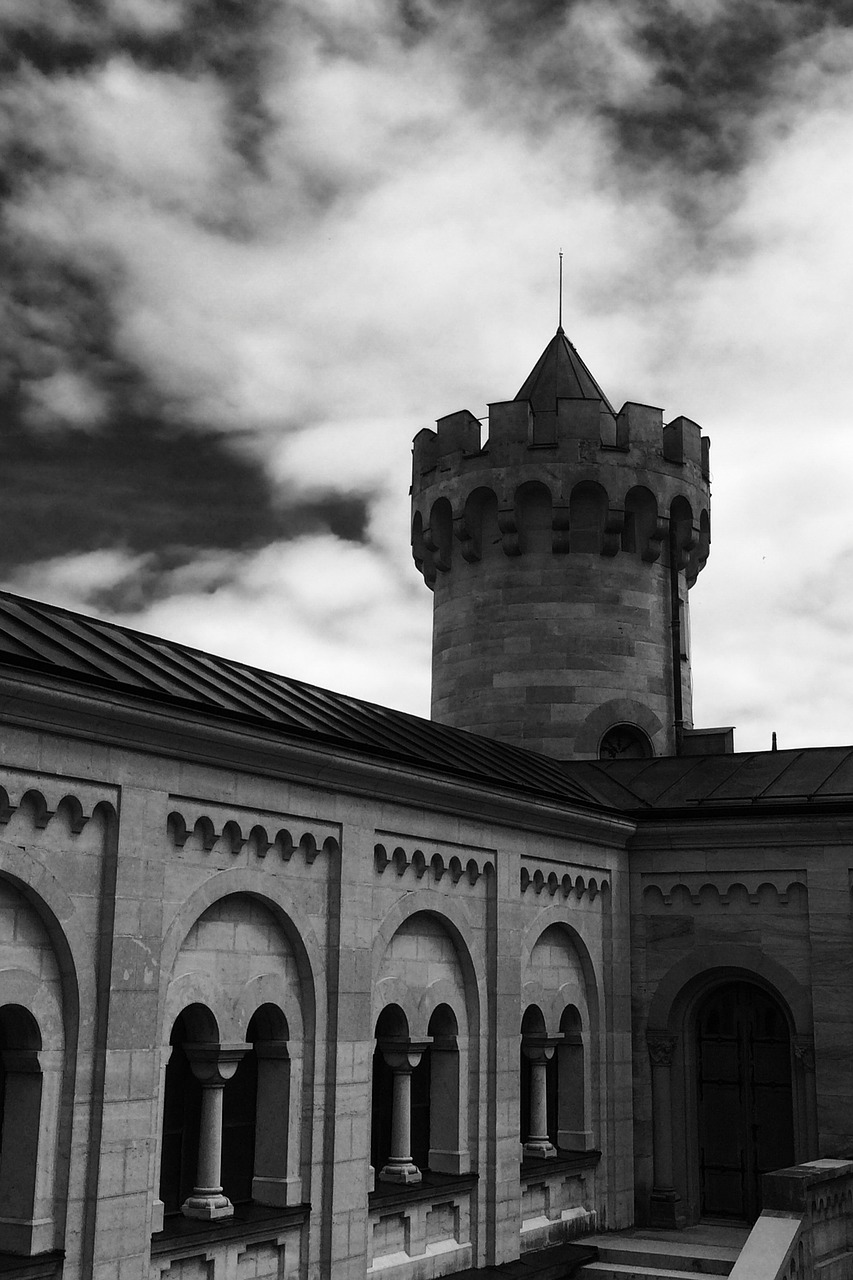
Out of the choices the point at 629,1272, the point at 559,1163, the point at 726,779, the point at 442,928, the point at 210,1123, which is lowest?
the point at 629,1272

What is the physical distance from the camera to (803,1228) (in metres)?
17.8

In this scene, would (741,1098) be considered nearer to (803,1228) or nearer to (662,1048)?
(662,1048)

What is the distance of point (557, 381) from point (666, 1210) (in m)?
18.9

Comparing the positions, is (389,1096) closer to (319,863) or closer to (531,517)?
(319,863)

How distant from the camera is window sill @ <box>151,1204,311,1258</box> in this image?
1384cm

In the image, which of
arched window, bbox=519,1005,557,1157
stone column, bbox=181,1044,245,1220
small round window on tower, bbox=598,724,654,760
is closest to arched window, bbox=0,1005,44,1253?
stone column, bbox=181,1044,245,1220

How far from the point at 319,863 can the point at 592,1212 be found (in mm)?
9499

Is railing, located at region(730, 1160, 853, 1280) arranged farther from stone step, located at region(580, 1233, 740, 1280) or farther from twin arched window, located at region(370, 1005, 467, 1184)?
twin arched window, located at region(370, 1005, 467, 1184)

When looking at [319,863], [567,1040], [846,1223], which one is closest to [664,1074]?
[567,1040]

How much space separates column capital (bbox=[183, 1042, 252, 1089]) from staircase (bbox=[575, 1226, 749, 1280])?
28.5 feet

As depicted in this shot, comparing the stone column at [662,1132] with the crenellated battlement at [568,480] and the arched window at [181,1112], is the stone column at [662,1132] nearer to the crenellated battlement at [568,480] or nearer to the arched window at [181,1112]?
the arched window at [181,1112]

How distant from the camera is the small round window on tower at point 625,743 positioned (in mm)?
29688

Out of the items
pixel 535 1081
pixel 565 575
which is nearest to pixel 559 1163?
pixel 535 1081

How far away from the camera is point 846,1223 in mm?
19281
